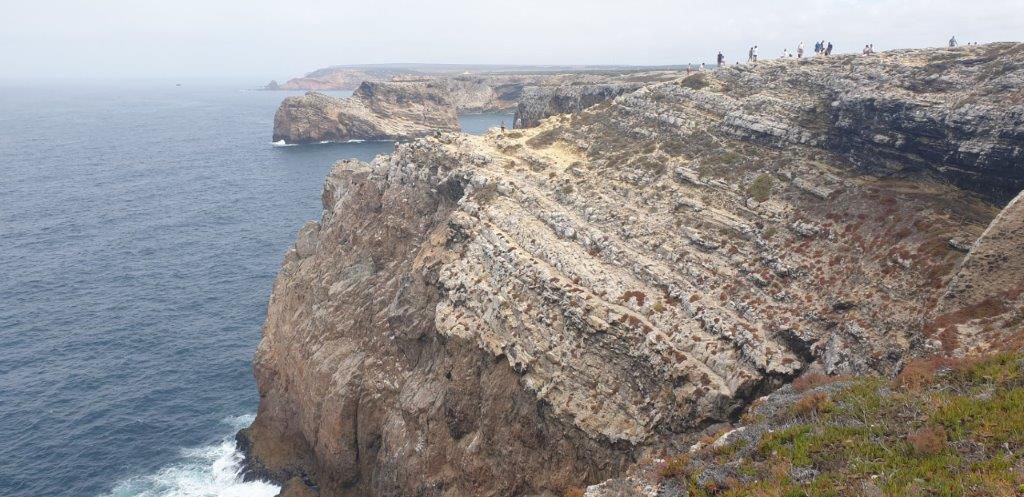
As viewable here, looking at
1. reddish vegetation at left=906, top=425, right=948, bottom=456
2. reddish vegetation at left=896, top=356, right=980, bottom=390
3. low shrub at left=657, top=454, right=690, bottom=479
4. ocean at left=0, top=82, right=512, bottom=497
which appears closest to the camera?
reddish vegetation at left=906, top=425, right=948, bottom=456

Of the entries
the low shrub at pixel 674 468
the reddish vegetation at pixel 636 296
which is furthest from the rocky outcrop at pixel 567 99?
the low shrub at pixel 674 468

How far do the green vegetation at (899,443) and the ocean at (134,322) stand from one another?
43402 millimetres

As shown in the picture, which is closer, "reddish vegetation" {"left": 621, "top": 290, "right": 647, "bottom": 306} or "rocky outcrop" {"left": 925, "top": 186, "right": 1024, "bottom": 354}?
"rocky outcrop" {"left": 925, "top": 186, "right": 1024, "bottom": 354}

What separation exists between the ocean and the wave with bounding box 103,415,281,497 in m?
0.13

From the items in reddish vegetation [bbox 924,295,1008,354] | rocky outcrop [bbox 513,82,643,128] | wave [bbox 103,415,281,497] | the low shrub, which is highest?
rocky outcrop [bbox 513,82,643,128]

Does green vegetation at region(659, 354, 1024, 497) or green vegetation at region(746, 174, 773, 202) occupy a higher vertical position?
green vegetation at region(746, 174, 773, 202)

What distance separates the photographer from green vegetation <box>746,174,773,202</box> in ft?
137

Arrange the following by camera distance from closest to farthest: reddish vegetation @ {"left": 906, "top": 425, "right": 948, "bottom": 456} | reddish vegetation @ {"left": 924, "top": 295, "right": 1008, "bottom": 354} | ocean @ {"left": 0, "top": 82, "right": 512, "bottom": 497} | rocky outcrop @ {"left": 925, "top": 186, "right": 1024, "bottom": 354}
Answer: reddish vegetation @ {"left": 906, "top": 425, "right": 948, "bottom": 456} < rocky outcrop @ {"left": 925, "top": 186, "right": 1024, "bottom": 354} < reddish vegetation @ {"left": 924, "top": 295, "right": 1008, "bottom": 354} < ocean @ {"left": 0, "top": 82, "right": 512, "bottom": 497}

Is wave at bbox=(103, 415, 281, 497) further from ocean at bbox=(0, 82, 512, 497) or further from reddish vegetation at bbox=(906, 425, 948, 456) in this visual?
reddish vegetation at bbox=(906, 425, 948, 456)

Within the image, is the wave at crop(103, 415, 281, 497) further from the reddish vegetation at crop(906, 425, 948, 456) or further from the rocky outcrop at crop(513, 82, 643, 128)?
the rocky outcrop at crop(513, 82, 643, 128)

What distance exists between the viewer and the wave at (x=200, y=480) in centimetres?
5209

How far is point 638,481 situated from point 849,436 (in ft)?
25.0

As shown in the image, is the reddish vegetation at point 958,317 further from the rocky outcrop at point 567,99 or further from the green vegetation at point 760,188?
the rocky outcrop at point 567,99

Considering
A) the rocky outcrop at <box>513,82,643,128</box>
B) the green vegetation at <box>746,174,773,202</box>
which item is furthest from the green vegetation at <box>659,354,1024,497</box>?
the rocky outcrop at <box>513,82,643,128</box>
